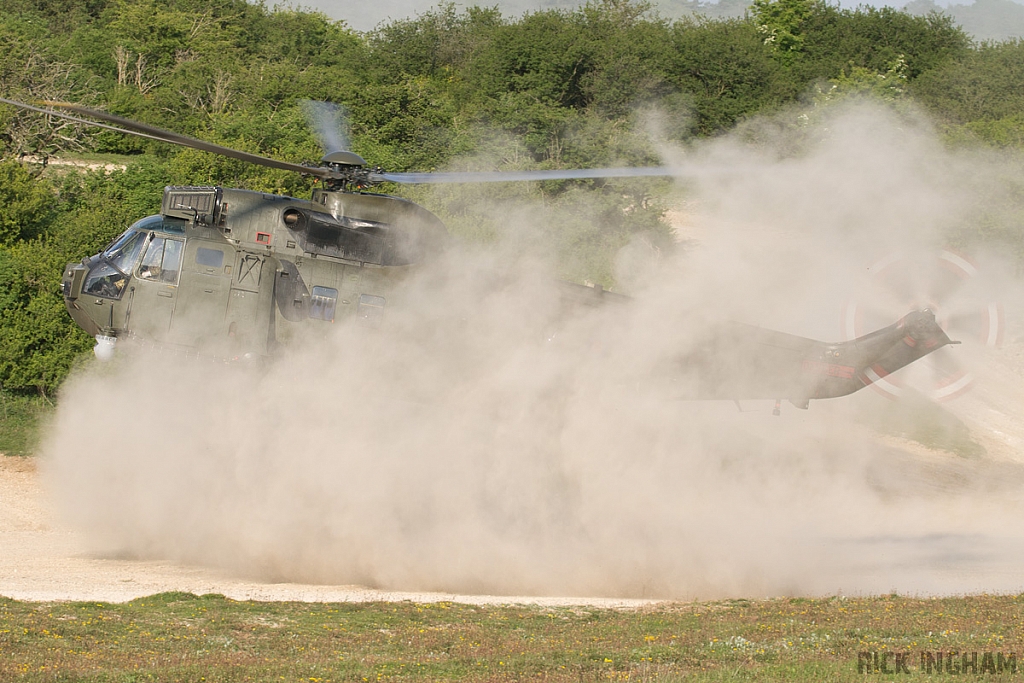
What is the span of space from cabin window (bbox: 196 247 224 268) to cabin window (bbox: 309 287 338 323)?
1.38 m

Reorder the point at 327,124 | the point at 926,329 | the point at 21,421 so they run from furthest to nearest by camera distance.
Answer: the point at 21,421
the point at 926,329
the point at 327,124

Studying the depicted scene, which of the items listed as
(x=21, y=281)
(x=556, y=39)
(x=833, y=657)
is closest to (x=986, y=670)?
(x=833, y=657)

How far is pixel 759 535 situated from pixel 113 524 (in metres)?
10.4

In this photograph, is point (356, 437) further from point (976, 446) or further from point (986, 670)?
point (976, 446)

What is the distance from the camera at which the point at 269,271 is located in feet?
46.7

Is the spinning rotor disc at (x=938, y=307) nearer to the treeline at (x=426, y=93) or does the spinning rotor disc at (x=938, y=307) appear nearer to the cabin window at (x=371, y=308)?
the treeline at (x=426, y=93)

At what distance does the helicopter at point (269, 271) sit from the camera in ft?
46.5

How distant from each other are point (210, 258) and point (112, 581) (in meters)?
4.80

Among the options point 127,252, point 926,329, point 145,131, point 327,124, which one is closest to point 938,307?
point 926,329

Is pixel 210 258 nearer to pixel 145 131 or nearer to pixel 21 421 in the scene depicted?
pixel 145 131

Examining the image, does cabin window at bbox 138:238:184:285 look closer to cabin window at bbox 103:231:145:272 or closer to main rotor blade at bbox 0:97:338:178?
cabin window at bbox 103:231:145:272

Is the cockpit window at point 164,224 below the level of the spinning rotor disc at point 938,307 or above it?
above

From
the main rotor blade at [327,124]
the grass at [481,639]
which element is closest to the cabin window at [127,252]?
the main rotor blade at [327,124]

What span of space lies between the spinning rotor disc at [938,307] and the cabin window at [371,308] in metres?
6.95
